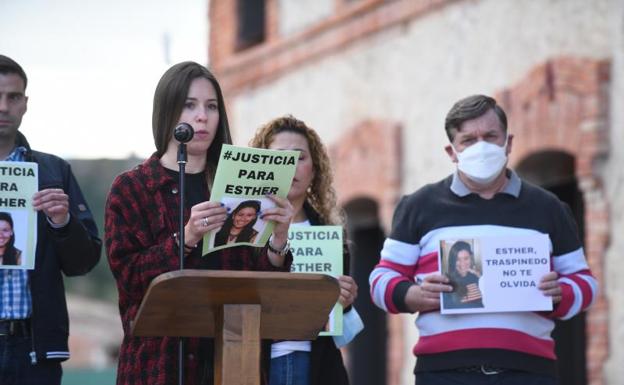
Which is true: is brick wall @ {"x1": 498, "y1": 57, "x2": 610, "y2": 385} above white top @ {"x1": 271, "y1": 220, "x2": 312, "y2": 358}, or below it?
above

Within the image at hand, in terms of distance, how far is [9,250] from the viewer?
5266 mm

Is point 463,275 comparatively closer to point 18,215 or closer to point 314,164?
point 314,164

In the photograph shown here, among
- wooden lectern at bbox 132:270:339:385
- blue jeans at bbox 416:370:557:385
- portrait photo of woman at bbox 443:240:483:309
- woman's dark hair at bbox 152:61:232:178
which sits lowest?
blue jeans at bbox 416:370:557:385

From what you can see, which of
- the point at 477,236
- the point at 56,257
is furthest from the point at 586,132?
the point at 56,257

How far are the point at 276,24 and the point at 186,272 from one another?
444 inches

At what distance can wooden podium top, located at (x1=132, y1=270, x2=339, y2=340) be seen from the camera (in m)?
4.15

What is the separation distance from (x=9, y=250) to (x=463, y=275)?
196cm

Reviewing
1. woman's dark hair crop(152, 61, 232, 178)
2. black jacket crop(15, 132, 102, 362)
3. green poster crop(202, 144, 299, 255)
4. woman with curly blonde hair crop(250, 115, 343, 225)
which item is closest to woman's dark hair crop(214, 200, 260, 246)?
green poster crop(202, 144, 299, 255)

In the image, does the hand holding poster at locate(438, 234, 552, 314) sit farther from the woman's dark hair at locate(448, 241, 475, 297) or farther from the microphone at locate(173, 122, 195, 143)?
the microphone at locate(173, 122, 195, 143)

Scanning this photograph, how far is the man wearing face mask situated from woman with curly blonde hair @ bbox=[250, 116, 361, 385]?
0.31 meters

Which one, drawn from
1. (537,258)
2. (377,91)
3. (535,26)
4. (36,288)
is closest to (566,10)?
(535,26)

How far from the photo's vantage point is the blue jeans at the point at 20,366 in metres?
5.35

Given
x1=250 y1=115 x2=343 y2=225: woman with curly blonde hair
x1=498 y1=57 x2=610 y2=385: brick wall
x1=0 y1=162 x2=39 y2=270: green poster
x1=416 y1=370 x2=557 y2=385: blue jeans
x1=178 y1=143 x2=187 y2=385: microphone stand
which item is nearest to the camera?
x1=178 y1=143 x2=187 y2=385: microphone stand

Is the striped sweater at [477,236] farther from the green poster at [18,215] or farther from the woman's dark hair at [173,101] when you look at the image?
the green poster at [18,215]
